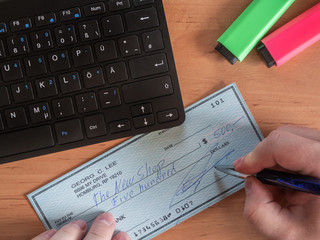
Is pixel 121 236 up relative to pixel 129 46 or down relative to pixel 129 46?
down

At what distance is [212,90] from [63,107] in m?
0.23

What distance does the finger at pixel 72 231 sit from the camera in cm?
48

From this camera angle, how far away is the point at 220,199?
0.50 meters

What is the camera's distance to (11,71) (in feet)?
1.45

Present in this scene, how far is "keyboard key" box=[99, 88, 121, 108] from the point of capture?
0.44m

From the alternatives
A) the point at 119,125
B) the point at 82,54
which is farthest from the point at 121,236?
the point at 82,54

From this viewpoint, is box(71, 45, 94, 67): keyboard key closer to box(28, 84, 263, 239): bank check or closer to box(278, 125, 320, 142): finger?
box(28, 84, 263, 239): bank check

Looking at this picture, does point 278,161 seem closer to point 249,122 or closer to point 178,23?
point 249,122

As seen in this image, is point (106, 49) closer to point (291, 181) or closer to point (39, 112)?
point (39, 112)

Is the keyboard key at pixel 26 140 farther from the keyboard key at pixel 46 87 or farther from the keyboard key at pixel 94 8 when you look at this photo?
the keyboard key at pixel 94 8

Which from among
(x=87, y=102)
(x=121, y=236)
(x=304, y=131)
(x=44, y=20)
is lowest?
(x=121, y=236)

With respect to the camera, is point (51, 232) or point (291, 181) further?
point (51, 232)

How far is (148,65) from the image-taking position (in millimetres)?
440

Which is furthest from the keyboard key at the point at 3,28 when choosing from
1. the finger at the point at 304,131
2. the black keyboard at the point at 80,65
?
the finger at the point at 304,131
